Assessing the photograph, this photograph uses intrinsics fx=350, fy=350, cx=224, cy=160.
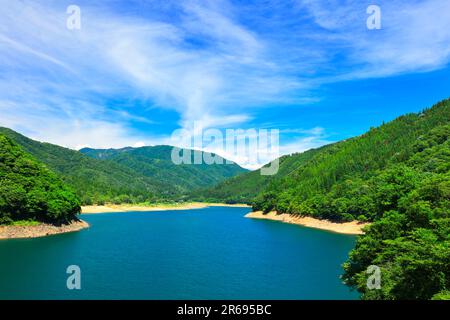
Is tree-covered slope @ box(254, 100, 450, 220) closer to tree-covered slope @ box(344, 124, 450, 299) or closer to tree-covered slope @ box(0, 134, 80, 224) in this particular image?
tree-covered slope @ box(344, 124, 450, 299)

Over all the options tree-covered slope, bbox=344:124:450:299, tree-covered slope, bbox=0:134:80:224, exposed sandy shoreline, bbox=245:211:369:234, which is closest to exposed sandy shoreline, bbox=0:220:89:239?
tree-covered slope, bbox=0:134:80:224

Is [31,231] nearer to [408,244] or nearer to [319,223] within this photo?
[408,244]

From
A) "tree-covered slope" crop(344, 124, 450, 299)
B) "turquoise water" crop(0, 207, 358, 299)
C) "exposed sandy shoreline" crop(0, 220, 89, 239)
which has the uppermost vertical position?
"tree-covered slope" crop(344, 124, 450, 299)

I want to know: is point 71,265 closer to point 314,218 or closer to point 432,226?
point 432,226

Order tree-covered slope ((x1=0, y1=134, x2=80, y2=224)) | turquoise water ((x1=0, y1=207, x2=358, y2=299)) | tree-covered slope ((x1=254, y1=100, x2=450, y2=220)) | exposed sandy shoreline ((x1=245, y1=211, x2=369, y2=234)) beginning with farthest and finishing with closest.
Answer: tree-covered slope ((x1=254, y1=100, x2=450, y2=220)), exposed sandy shoreline ((x1=245, y1=211, x2=369, y2=234)), tree-covered slope ((x1=0, y1=134, x2=80, y2=224)), turquoise water ((x1=0, y1=207, x2=358, y2=299))
